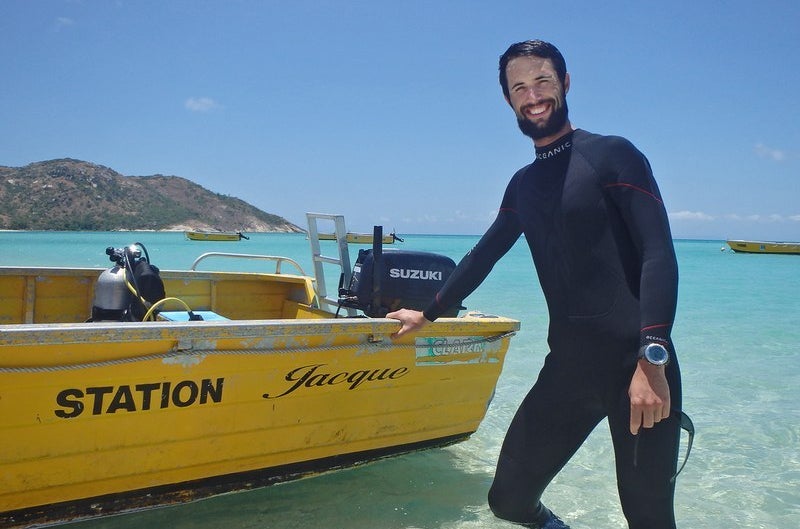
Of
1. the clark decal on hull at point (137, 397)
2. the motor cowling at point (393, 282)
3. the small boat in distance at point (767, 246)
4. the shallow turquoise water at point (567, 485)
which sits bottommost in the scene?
the shallow turquoise water at point (567, 485)

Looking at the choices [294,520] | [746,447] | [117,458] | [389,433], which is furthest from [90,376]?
[746,447]

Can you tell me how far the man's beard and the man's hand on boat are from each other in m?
1.08

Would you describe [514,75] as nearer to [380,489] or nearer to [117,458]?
[117,458]

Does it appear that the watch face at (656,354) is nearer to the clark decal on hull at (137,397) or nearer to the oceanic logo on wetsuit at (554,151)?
the oceanic logo on wetsuit at (554,151)

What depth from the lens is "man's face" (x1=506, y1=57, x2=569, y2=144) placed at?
2.08m

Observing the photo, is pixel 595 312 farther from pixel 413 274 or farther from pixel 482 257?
pixel 413 274

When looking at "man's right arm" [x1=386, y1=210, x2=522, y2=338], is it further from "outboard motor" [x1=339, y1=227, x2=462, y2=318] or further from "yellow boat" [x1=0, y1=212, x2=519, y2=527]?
"outboard motor" [x1=339, y1=227, x2=462, y2=318]

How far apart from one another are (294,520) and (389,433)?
0.73 meters

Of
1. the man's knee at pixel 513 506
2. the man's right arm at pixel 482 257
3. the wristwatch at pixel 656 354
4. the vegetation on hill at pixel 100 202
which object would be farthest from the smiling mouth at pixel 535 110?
the vegetation on hill at pixel 100 202

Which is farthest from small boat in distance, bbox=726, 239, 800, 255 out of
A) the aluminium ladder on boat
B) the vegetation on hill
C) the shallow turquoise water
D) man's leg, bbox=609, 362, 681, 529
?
the vegetation on hill

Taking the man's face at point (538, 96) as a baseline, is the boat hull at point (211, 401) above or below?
below

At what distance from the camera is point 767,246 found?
57.3 m

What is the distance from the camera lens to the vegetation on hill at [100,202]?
102m

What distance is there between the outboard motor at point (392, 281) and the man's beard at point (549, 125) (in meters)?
1.66
